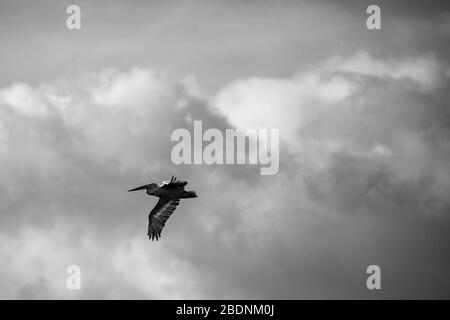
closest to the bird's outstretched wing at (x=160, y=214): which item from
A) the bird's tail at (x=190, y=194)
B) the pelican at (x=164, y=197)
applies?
the pelican at (x=164, y=197)

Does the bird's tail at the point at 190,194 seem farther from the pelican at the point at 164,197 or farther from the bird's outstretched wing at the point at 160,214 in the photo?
the bird's outstretched wing at the point at 160,214

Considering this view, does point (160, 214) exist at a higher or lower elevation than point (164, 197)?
lower

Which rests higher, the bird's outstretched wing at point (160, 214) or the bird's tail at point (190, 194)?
the bird's tail at point (190, 194)

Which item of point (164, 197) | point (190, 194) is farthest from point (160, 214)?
point (190, 194)

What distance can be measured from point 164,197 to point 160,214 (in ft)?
7.13

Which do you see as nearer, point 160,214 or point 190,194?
point 190,194

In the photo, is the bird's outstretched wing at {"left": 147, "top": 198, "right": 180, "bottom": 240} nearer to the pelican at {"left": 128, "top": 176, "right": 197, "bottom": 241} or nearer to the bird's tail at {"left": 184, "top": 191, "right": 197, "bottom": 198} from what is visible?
the pelican at {"left": 128, "top": 176, "right": 197, "bottom": 241}

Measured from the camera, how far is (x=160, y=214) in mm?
89000

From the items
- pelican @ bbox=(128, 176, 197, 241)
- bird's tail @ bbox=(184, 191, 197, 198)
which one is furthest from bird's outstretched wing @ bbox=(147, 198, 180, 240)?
bird's tail @ bbox=(184, 191, 197, 198)

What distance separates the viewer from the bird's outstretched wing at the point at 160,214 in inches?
3469

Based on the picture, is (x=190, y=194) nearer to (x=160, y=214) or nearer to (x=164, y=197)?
(x=164, y=197)
